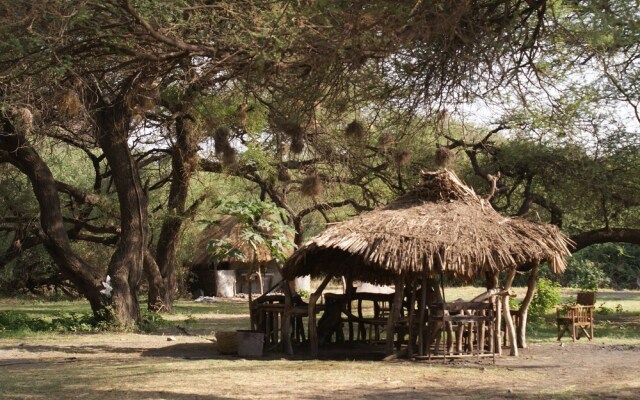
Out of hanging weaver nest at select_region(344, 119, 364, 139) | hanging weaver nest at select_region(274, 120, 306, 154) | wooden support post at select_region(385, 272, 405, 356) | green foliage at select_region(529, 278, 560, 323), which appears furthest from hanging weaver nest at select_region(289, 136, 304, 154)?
green foliage at select_region(529, 278, 560, 323)

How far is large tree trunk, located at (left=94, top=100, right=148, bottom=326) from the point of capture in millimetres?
16922

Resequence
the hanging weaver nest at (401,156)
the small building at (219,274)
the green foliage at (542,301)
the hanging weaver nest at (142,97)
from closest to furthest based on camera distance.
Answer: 1. the hanging weaver nest at (142,97)
2. the hanging weaver nest at (401,156)
3. the green foliage at (542,301)
4. the small building at (219,274)

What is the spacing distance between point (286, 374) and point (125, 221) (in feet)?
24.3

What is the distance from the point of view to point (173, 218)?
68.4 feet

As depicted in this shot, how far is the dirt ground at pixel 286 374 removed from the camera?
962cm

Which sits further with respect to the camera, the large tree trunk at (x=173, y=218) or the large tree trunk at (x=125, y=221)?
the large tree trunk at (x=173, y=218)

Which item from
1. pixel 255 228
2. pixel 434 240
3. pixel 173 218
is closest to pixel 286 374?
pixel 434 240

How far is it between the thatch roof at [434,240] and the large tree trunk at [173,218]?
6.03 meters

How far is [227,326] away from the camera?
19.6 m

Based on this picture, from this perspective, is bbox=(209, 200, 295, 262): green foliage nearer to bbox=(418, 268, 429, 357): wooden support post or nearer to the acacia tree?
the acacia tree

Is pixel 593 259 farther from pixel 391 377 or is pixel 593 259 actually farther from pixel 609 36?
→ pixel 609 36

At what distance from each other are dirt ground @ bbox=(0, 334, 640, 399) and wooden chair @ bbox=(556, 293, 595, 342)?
3.35 ft

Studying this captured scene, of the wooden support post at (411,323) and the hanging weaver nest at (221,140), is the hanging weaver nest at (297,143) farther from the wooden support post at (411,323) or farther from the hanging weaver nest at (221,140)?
the wooden support post at (411,323)

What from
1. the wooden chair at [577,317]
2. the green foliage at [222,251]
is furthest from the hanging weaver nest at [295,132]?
the wooden chair at [577,317]
